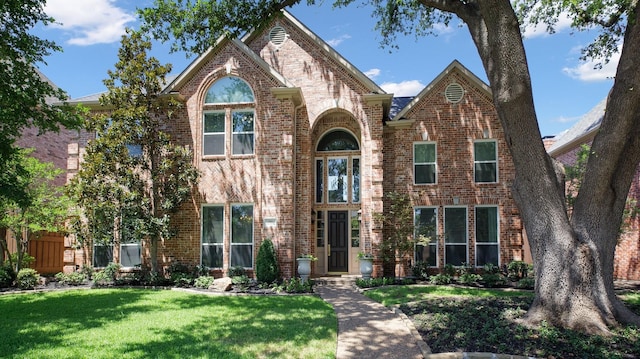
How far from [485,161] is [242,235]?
28.0ft

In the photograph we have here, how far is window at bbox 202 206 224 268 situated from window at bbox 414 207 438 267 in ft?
21.1

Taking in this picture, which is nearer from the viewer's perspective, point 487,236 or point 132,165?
point 132,165

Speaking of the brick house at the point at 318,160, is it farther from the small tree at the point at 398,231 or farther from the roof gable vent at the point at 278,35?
the small tree at the point at 398,231

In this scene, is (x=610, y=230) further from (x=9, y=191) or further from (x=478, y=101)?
(x=9, y=191)

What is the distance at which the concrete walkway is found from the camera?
6568 millimetres

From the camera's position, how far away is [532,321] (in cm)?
734

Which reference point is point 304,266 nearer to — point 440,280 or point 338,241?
point 338,241

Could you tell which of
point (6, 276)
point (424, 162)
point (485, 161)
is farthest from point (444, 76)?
point (6, 276)

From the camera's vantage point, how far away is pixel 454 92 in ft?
52.3

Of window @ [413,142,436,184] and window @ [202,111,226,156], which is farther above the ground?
window @ [202,111,226,156]

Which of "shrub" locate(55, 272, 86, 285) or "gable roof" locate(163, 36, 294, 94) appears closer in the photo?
"shrub" locate(55, 272, 86, 285)

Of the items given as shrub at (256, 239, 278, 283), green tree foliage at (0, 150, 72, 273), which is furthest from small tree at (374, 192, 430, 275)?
green tree foliage at (0, 150, 72, 273)

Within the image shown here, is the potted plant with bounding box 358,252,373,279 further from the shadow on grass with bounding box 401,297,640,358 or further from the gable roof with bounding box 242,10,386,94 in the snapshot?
the shadow on grass with bounding box 401,297,640,358

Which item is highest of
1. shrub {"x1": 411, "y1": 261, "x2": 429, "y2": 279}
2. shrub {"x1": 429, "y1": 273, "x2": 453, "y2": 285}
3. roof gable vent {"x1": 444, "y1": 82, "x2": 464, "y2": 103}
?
roof gable vent {"x1": 444, "y1": 82, "x2": 464, "y2": 103}
